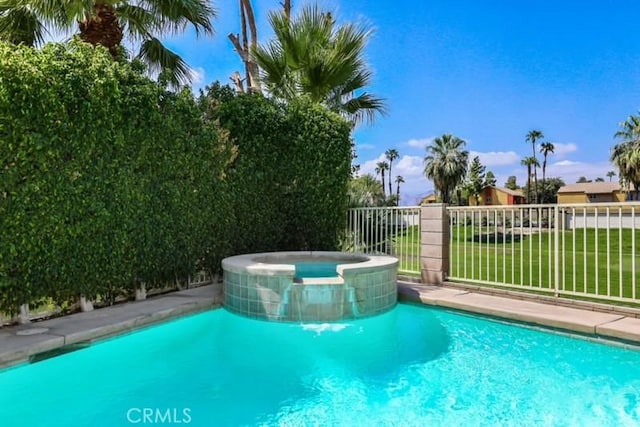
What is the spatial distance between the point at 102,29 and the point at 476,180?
145ft

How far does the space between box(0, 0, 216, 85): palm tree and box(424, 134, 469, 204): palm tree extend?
A: 30.4 meters

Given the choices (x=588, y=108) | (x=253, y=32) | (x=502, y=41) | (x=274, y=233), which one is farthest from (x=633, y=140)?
(x=274, y=233)

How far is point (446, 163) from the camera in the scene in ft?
117

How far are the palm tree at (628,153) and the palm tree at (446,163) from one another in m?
11.0

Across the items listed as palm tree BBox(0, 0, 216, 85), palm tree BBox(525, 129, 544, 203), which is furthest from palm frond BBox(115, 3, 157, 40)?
palm tree BBox(525, 129, 544, 203)

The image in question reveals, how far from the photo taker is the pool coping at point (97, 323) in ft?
12.5

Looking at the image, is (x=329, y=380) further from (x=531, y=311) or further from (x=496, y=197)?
(x=496, y=197)

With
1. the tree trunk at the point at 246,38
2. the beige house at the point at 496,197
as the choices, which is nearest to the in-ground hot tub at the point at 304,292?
the tree trunk at the point at 246,38

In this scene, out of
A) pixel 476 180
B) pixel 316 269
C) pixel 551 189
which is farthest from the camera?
pixel 551 189

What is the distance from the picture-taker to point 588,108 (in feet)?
81.0

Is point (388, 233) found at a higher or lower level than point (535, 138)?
Result: lower

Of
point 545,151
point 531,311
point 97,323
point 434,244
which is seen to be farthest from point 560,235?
point 545,151

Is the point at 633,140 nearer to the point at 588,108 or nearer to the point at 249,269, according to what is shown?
the point at 588,108

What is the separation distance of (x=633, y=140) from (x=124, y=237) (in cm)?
3551
